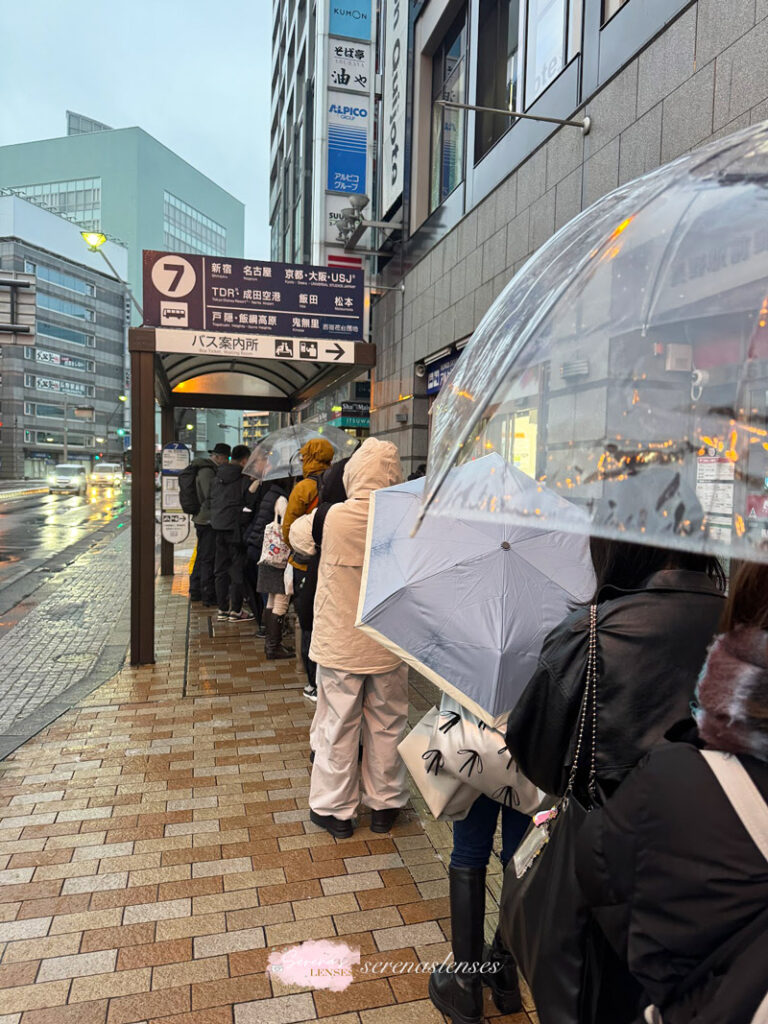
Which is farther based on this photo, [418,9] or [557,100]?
[418,9]

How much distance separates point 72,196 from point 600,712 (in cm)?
12021

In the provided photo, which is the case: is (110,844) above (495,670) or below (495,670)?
below

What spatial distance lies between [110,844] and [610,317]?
10.9 ft

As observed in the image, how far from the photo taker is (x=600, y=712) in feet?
4.89

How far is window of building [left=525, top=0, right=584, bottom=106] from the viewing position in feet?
21.1

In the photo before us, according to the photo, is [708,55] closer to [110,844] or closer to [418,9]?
[110,844]

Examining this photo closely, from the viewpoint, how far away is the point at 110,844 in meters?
3.34

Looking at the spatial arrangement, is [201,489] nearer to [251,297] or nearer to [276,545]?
[276,545]

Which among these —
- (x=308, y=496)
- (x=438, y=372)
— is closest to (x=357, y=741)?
(x=308, y=496)

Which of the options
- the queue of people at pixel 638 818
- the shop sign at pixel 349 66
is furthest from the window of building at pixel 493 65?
the queue of people at pixel 638 818

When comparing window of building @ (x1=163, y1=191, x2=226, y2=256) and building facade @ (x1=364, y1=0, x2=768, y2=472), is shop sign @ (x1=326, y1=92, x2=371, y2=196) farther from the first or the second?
window of building @ (x1=163, y1=191, x2=226, y2=256)

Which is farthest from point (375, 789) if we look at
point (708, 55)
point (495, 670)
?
point (708, 55)

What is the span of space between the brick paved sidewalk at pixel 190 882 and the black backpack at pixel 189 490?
3702 millimetres

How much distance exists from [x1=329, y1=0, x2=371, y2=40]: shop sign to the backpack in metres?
13.4
